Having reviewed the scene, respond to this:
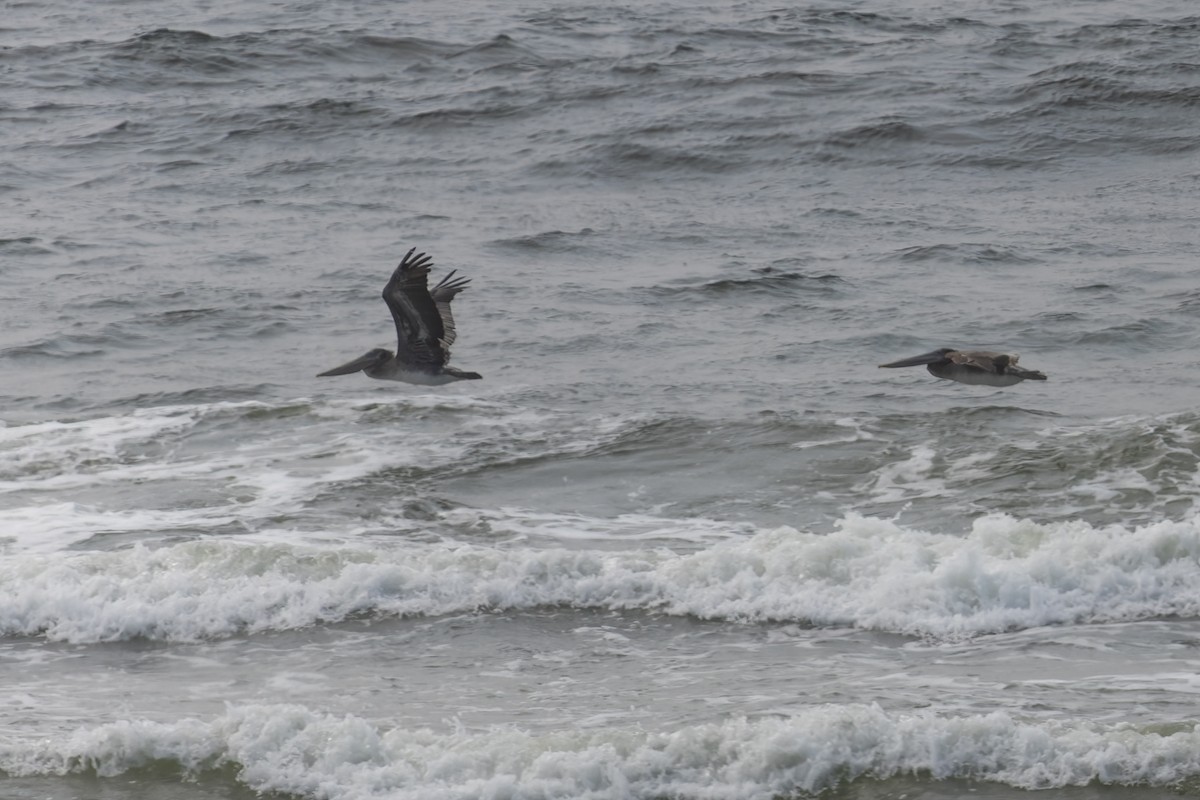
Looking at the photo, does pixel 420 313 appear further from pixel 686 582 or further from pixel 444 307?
pixel 686 582

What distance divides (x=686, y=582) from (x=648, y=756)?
2.39 metres

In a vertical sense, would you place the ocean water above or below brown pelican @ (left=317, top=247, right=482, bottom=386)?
below

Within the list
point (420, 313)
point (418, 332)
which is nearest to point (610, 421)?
point (418, 332)

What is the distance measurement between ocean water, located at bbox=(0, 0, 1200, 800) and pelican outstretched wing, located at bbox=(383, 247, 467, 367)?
1.01 meters

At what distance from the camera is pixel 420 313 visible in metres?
11.6

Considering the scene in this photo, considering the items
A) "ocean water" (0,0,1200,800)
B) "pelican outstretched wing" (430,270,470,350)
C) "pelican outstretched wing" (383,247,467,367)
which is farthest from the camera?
"pelican outstretched wing" (430,270,470,350)

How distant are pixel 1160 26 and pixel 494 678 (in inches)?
770

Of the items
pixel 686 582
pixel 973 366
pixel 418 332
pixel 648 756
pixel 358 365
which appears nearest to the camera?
pixel 648 756

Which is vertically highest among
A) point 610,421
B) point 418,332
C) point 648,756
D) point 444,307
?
point 444,307

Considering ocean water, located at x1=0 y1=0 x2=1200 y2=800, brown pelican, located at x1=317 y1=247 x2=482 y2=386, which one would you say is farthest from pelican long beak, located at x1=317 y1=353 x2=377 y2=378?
ocean water, located at x1=0 y1=0 x2=1200 y2=800

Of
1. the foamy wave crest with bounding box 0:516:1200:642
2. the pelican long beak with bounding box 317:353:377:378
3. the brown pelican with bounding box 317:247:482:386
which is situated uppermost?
the brown pelican with bounding box 317:247:482:386

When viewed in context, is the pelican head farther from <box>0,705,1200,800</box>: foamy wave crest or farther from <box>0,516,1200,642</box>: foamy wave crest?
<box>0,705,1200,800</box>: foamy wave crest

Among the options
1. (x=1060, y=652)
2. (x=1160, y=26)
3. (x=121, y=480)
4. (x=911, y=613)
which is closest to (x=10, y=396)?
(x=121, y=480)

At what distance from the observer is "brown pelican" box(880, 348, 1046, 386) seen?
1110 cm
